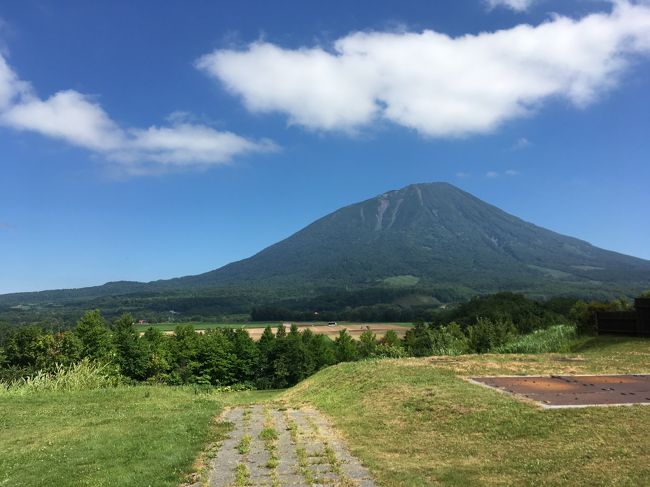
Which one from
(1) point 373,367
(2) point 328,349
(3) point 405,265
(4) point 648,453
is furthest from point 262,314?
(4) point 648,453

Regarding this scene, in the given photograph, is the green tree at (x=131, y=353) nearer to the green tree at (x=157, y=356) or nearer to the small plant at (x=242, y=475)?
the green tree at (x=157, y=356)

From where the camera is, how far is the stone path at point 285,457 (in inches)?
217

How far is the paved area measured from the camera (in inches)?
308

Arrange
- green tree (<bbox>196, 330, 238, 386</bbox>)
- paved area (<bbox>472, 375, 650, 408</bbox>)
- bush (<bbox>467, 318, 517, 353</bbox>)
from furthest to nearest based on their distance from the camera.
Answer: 1. green tree (<bbox>196, 330, 238, 386</bbox>)
2. bush (<bbox>467, 318, 517, 353</bbox>)
3. paved area (<bbox>472, 375, 650, 408</bbox>)

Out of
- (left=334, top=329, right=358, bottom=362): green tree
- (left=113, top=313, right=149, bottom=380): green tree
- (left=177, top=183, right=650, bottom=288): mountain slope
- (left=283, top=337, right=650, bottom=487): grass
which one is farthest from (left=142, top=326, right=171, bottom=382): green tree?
(left=177, top=183, right=650, bottom=288): mountain slope

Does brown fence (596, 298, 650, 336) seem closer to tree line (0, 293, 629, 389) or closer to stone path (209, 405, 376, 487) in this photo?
tree line (0, 293, 629, 389)

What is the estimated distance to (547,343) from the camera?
16.8m

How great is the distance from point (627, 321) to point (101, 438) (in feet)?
50.5

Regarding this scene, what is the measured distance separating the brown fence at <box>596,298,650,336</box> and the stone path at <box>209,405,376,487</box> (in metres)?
11.6

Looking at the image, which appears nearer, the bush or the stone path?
the stone path

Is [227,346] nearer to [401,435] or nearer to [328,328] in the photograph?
[328,328]

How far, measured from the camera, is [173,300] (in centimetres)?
14675

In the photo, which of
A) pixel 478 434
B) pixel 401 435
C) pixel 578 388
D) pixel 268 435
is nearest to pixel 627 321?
pixel 578 388

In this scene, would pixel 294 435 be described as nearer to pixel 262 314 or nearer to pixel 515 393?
pixel 515 393
